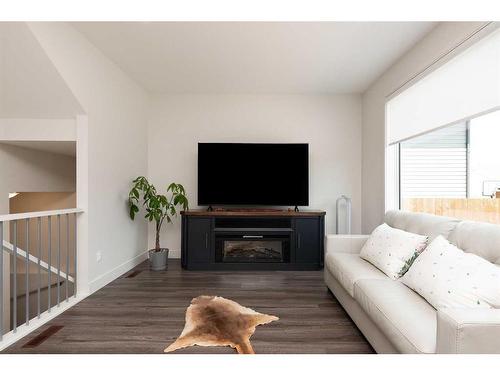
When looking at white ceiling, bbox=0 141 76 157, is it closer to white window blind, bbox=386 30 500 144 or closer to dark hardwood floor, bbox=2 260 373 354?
dark hardwood floor, bbox=2 260 373 354

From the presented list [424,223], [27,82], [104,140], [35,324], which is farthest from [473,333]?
[27,82]

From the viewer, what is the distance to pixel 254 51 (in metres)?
3.01


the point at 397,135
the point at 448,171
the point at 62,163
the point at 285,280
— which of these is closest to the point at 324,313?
the point at 285,280

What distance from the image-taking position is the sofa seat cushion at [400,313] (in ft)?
4.19

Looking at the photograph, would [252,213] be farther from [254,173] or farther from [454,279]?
[454,279]

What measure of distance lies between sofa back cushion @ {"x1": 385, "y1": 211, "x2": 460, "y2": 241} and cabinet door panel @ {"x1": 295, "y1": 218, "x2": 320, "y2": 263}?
3.36 ft

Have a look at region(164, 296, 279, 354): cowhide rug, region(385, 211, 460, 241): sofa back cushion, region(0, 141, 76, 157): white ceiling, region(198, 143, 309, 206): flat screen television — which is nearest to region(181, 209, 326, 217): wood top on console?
region(198, 143, 309, 206): flat screen television

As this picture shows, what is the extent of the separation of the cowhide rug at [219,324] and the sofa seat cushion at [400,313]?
791 mm

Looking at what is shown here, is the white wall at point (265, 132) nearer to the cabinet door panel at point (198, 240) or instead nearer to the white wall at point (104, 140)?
the white wall at point (104, 140)

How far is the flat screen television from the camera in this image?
159 inches

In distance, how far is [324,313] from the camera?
7.95ft

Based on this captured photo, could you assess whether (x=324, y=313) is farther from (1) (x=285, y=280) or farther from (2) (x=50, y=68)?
(2) (x=50, y=68)

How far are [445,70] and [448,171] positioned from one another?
94 cm

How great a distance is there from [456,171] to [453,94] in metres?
0.73
